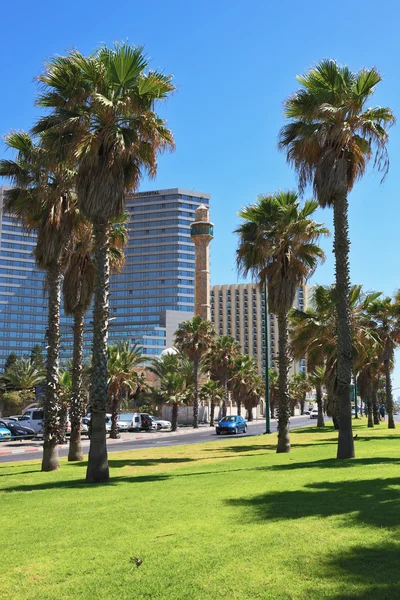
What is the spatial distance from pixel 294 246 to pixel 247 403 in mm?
74794

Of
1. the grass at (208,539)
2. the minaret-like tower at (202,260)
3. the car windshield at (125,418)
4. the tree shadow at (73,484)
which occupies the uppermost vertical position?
the minaret-like tower at (202,260)

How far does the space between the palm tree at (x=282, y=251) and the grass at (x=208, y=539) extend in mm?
9399

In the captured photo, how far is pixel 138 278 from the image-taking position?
6663 inches

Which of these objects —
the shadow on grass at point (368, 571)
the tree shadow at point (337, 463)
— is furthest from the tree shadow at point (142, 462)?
the shadow on grass at point (368, 571)

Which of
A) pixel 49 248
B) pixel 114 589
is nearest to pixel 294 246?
pixel 49 248

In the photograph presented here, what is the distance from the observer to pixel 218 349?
72688 millimetres

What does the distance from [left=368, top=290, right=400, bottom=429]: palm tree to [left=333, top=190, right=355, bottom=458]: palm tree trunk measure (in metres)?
22.1

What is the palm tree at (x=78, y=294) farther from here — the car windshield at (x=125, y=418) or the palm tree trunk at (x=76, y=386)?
the car windshield at (x=125, y=418)

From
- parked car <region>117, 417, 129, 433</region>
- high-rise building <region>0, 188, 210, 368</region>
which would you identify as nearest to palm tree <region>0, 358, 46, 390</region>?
parked car <region>117, 417, 129, 433</region>

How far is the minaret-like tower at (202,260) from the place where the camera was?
9881 centimetres

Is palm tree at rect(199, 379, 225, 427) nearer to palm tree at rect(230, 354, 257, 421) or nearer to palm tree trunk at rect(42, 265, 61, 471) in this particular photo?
palm tree at rect(230, 354, 257, 421)

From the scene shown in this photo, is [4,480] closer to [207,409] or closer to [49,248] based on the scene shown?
[49,248]

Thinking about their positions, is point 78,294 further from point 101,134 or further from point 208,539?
point 208,539

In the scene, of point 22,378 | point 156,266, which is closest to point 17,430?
point 22,378
